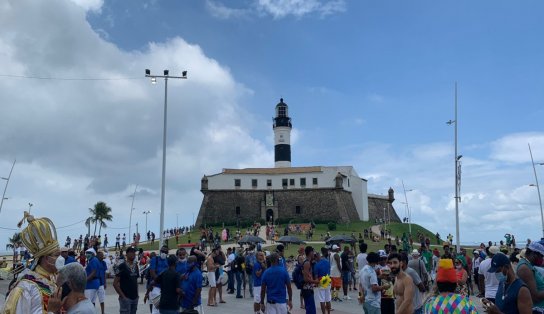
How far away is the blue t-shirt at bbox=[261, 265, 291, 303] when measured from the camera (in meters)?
8.38

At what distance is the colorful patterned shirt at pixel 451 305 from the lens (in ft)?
14.1

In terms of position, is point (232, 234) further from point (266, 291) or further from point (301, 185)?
point (266, 291)

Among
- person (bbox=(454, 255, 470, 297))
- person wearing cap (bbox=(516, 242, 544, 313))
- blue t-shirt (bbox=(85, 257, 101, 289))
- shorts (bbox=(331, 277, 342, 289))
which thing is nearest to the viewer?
person wearing cap (bbox=(516, 242, 544, 313))

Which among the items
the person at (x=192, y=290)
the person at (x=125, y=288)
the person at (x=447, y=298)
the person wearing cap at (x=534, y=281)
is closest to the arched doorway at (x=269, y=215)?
the person at (x=125, y=288)

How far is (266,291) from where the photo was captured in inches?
340

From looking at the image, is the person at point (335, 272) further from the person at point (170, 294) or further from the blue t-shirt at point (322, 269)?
the person at point (170, 294)

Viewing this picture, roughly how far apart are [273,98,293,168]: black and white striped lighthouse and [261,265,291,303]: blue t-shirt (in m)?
64.2

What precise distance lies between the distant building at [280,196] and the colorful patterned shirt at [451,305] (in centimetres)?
5949

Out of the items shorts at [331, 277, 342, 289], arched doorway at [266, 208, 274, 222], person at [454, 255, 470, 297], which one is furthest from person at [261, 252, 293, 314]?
arched doorway at [266, 208, 274, 222]

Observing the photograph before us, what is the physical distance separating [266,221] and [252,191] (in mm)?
4935

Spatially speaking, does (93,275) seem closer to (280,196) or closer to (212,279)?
(212,279)

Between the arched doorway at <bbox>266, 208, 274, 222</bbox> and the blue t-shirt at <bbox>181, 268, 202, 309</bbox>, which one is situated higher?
the arched doorway at <bbox>266, 208, 274, 222</bbox>

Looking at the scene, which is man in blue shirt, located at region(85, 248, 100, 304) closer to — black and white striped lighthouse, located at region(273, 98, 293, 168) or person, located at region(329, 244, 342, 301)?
person, located at region(329, 244, 342, 301)

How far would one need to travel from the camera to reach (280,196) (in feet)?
218
